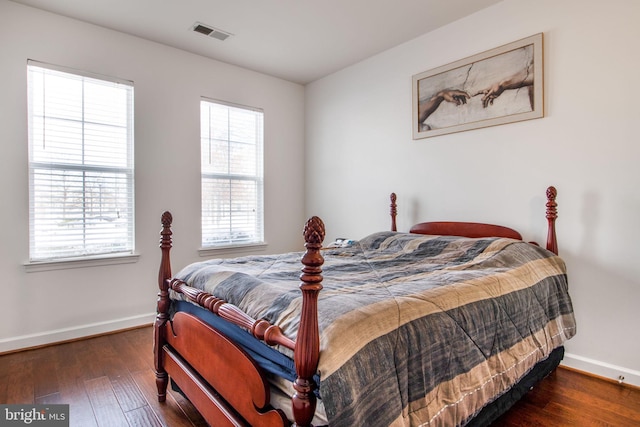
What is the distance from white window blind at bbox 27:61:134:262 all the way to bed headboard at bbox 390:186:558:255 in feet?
8.33

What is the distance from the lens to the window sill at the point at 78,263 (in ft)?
9.07

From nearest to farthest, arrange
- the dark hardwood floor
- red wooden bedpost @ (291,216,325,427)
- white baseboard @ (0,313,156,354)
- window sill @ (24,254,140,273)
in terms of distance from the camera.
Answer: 1. red wooden bedpost @ (291,216,325,427)
2. the dark hardwood floor
3. white baseboard @ (0,313,156,354)
4. window sill @ (24,254,140,273)

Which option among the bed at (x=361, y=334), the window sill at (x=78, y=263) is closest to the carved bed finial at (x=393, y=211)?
the bed at (x=361, y=334)

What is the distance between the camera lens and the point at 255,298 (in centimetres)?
139

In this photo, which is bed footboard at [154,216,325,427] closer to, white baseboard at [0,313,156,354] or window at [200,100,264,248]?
white baseboard at [0,313,156,354]

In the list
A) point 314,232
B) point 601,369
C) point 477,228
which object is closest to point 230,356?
point 314,232

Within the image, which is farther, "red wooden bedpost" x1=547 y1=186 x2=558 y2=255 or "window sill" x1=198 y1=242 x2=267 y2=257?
"window sill" x1=198 y1=242 x2=267 y2=257

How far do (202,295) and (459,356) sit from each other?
3.64 feet

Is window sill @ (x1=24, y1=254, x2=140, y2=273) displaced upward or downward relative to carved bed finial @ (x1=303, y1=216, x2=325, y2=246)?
downward

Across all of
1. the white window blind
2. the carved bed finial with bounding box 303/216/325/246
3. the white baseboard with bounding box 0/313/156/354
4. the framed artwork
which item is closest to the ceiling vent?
the white window blind

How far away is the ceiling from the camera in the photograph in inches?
106

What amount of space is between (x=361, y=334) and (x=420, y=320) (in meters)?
0.28

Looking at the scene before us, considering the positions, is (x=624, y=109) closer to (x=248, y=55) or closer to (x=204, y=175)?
(x=248, y=55)

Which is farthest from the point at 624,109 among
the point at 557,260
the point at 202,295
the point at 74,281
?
the point at 74,281
